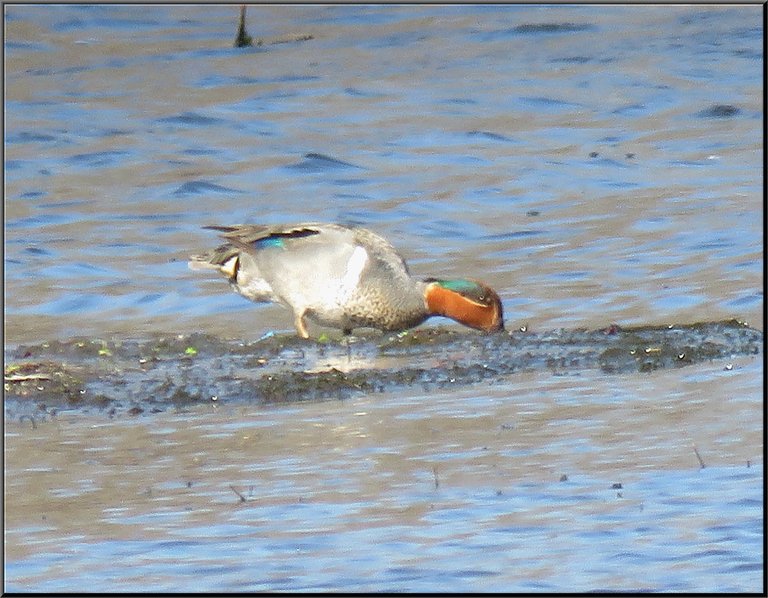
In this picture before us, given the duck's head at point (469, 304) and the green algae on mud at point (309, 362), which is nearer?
the green algae on mud at point (309, 362)

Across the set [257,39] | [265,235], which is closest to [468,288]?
[265,235]

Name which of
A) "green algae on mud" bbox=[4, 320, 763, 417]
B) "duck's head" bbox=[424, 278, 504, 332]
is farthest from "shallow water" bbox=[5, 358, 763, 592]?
"duck's head" bbox=[424, 278, 504, 332]

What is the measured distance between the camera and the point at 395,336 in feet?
25.9

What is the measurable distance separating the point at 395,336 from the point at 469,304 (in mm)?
421

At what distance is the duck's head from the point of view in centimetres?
771

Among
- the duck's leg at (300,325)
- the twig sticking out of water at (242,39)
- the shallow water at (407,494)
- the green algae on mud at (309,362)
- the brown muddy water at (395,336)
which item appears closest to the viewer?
the shallow water at (407,494)

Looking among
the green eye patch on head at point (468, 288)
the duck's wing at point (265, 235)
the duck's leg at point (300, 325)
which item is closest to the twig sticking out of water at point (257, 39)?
the duck's wing at point (265, 235)

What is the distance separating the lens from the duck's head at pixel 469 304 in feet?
25.3

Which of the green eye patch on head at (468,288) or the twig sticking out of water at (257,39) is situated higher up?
the green eye patch on head at (468,288)

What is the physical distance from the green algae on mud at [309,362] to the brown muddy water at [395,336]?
0.9 inches

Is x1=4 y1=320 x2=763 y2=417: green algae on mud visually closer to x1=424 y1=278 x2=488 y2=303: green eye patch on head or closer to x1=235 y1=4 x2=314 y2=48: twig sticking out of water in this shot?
x1=424 y1=278 x2=488 y2=303: green eye patch on head

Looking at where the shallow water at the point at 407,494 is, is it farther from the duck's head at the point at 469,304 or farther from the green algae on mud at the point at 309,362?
the duck's head at the point at 469,304

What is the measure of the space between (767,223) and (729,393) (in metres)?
0.71

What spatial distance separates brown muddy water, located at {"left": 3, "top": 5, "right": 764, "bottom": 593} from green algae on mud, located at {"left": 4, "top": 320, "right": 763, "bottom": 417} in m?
0.02
